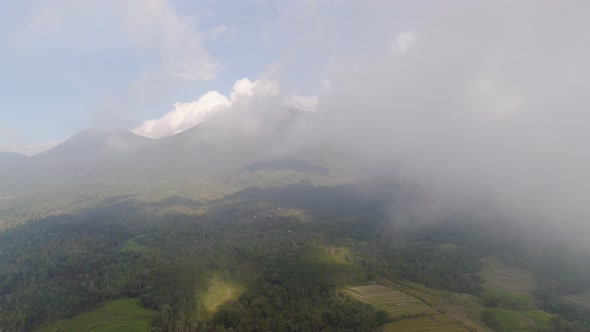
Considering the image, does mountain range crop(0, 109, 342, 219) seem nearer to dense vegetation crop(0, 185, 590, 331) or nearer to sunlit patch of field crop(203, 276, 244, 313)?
dense vegetation crop(0, 185, 590, 331)

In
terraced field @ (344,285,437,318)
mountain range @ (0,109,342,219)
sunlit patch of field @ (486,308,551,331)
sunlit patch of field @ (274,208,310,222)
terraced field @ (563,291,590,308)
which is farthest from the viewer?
mountain range @ (0,109,342,219)

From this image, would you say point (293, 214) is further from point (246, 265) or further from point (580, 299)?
point (580, 299)

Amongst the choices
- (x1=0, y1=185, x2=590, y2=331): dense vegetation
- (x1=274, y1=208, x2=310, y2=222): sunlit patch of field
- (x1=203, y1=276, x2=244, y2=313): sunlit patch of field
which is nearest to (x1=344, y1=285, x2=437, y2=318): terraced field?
(x1=0, y1=185, x2=590, y2=331): dense vegetation

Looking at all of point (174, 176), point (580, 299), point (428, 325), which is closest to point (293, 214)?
point (428, 325)

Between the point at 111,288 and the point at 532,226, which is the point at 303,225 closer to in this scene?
the point at 111,288

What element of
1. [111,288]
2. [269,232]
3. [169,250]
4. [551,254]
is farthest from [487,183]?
[111,288]
